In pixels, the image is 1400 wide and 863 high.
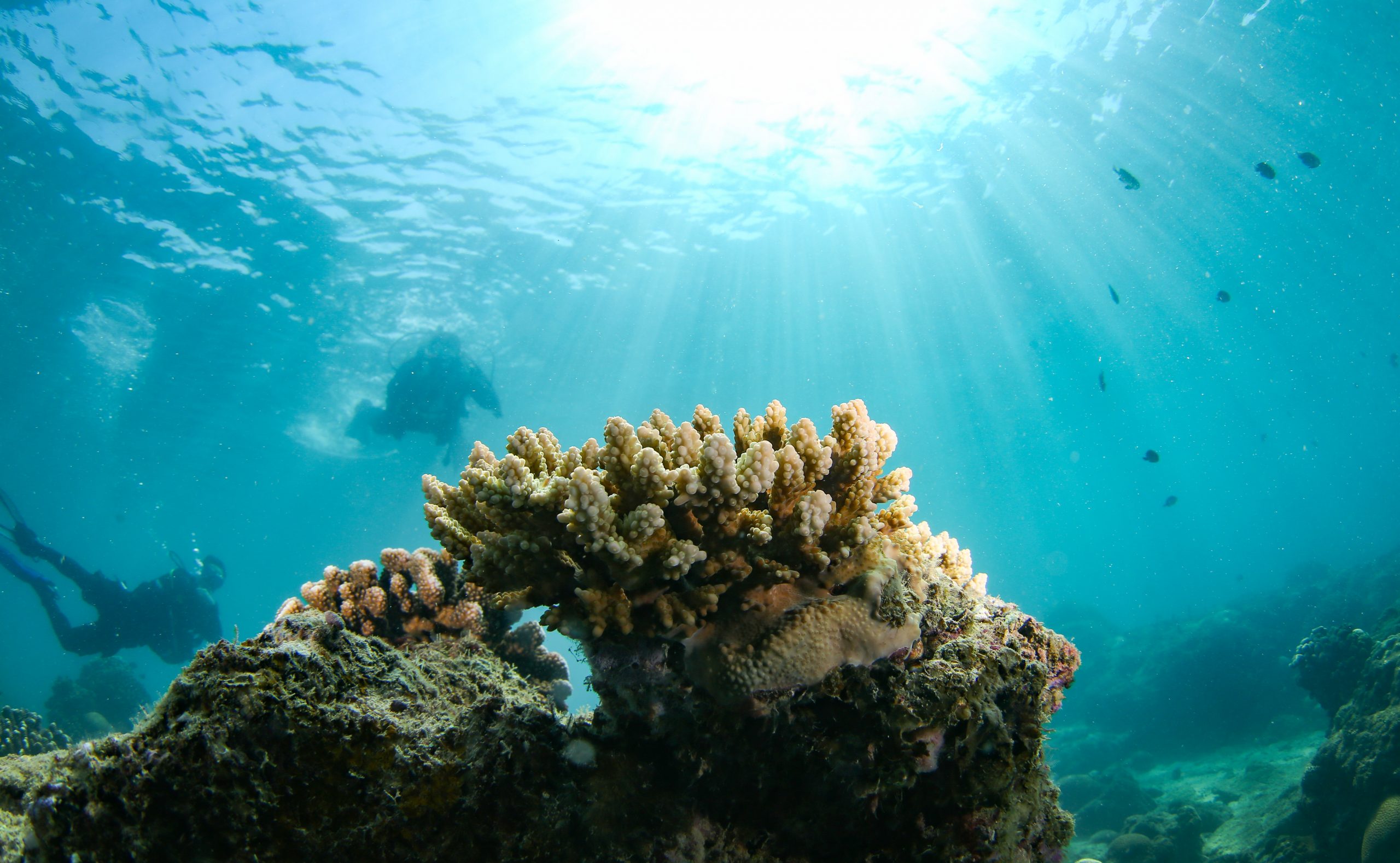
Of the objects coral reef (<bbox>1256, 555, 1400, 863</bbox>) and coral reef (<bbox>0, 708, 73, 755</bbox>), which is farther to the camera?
coral reef (<bbox>1256, 555, 1400, 863</bbox>)

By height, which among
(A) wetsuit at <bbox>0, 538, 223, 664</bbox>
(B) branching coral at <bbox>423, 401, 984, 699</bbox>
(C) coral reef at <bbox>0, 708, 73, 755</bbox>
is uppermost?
(A) wetsuit at <bbox>0, 538, 223, 664</bbox>

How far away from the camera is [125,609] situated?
1532 centimetres

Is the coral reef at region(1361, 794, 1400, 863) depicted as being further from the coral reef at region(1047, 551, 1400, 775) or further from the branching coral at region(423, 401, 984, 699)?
the branching coral at region(423, 401, 984, 699)

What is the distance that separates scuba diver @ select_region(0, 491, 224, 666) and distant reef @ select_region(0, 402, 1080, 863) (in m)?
18.1

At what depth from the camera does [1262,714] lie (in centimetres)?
1803

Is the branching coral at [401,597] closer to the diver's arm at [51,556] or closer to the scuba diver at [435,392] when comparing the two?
the diver's arm at [51,556]

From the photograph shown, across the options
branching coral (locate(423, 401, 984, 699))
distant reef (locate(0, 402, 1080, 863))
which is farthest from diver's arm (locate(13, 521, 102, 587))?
branching coral (locate(423, 401, 984, 699))

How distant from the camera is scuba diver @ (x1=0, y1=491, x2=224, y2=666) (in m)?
15.1

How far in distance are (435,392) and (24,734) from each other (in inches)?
871


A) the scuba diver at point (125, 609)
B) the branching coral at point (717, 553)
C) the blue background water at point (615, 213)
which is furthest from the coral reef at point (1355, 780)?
the blue background water at point (615, 213)

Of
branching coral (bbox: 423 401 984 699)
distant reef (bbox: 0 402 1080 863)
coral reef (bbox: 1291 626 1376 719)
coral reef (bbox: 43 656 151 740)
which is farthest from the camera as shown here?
coral reef (bbox: 43 656 151 740)

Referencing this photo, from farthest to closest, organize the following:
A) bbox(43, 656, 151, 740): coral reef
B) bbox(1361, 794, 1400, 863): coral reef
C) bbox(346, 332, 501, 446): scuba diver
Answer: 1. bbox(346, 332, 501, 446): scuba diver
2. bbox(43, 656, 151, 740): coral reef
3. bbox(1361, 794, 1400, 863): coral reef

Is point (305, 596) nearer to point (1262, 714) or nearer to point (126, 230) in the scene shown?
point (1262, 714)

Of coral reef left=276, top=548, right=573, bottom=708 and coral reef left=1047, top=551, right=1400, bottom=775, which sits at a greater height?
coral reef left=1047, top=551, right=1400, bottom=775
